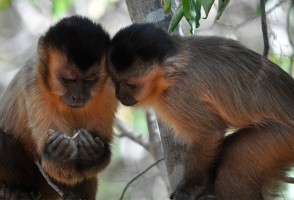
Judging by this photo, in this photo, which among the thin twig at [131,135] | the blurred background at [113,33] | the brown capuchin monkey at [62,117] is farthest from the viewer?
the blurred background at [113,33]

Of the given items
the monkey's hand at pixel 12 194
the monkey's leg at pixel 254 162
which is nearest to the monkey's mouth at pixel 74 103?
the monkey's hand at pixel 12 194

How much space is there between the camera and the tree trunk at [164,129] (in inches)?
177

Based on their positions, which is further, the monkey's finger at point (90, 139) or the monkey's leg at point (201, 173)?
the monkey's finger at point (90, 139)

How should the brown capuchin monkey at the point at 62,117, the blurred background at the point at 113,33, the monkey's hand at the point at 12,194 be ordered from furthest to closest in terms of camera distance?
the blurred background at the point at 113,33 → the monkey's hand at the point at 12,194 → the brown capuchin monkey at the point at 62,117

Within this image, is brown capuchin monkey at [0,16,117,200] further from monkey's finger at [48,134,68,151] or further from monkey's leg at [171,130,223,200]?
monkey's leg at [171,130,223,200]

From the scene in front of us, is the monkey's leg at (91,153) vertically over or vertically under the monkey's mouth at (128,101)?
under

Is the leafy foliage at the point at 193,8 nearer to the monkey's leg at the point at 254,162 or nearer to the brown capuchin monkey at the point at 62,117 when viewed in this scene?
the brown capuchin monkey at the point at 62,117

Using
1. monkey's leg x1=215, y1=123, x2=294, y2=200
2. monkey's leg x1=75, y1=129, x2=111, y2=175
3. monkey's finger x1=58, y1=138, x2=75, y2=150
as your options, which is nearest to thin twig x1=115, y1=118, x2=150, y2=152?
monkey's leg x1=75, y1=129, x2=111, y2=175

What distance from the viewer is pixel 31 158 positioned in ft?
15.8

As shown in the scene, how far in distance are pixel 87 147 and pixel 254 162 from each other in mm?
1041

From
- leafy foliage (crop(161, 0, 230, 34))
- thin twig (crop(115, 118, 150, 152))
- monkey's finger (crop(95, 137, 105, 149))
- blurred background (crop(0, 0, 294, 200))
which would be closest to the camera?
leafy foliage (crop(161, 0, 230, 34))

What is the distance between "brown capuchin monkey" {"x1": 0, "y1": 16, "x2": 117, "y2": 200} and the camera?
430 cm

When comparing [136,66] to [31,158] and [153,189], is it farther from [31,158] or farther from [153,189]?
[153,189]

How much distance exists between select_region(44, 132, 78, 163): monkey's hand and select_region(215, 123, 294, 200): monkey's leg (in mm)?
913
